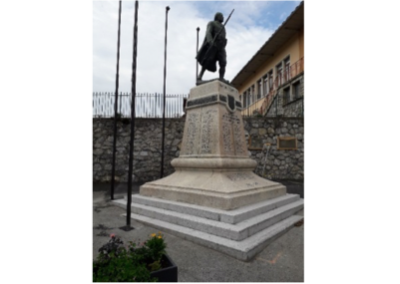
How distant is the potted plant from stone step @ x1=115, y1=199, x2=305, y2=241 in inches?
52.4

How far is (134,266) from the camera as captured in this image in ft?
5.24

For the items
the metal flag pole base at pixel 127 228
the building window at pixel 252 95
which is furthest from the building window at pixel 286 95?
the metal flag pole base at pixel 127 228

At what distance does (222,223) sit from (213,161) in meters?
1.48

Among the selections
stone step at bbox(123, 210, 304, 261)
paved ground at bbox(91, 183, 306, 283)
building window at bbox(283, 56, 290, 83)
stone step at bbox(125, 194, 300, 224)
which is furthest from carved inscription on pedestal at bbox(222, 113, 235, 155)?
building window at bbox(283, 56, 290, 83)

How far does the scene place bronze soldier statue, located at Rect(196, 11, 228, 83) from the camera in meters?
5.65

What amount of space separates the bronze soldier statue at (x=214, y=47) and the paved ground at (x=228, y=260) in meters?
3.67

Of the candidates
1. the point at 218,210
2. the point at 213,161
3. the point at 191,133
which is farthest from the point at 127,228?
the point at 191,133

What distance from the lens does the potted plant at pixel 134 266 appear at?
146cm

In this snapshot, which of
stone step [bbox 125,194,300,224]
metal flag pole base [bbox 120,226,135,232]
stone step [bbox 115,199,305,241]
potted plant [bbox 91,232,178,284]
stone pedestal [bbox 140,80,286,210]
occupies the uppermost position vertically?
stone pedestal [bbox 140,80,286,210]

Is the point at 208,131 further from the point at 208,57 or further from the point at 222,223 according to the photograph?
the point at 222,223

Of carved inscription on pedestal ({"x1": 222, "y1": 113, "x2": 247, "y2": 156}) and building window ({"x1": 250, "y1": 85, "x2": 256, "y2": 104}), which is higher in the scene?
building window ({"x1": 250, "y1": 85, "x2": 256, "y2": 104})

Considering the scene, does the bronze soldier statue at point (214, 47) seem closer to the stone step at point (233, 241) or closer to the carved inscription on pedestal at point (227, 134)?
the carved inscription on pedestal at point (227, 134)

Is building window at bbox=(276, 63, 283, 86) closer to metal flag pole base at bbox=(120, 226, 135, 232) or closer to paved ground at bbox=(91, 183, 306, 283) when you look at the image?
paved ground at bbox=(91, 183, 306, 283)
